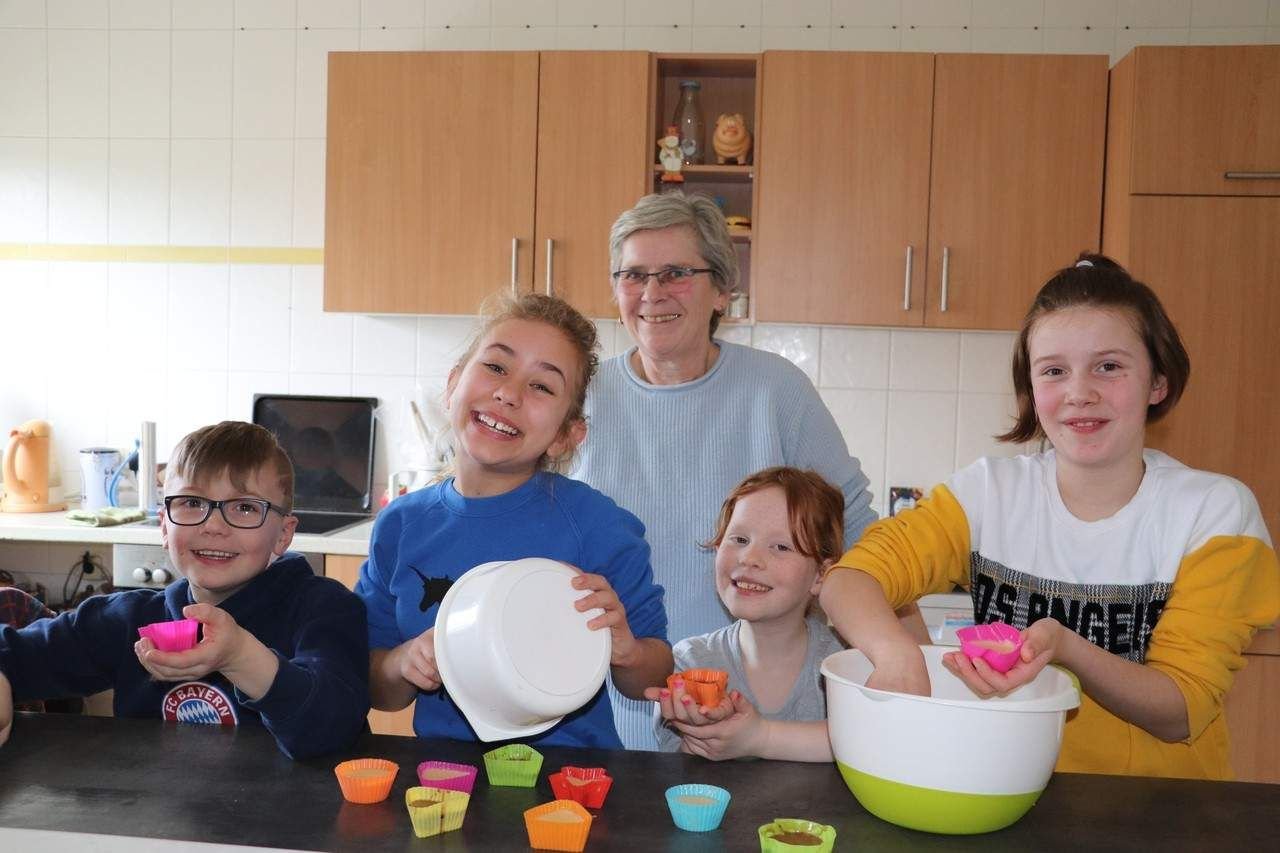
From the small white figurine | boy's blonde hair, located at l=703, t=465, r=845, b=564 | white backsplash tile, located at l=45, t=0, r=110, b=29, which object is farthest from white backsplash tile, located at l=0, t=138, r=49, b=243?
boy's blonde hair, located at l=703, t=465, r=845, b=564

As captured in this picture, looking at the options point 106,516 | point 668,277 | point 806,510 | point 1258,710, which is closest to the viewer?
point 806,510

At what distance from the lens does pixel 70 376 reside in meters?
3.34

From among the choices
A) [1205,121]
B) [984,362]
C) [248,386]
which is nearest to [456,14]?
[248,386]

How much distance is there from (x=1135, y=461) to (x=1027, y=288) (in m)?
1.57

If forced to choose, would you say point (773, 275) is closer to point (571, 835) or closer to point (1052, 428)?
A: point (1052, 428)

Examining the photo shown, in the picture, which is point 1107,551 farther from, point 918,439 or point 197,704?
point 918,439

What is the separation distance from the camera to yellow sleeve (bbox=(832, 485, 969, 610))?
48.0 inches

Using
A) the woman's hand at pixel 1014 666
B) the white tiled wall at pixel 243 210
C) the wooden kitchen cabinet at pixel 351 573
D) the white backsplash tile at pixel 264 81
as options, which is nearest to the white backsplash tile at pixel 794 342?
the white tiled wall at pixel 243 210

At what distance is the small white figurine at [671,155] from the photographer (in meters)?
2.84

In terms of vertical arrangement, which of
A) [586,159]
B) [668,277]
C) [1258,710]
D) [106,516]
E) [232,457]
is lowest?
[1258,710]

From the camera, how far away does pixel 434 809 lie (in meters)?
0.85

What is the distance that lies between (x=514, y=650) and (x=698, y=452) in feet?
2.96

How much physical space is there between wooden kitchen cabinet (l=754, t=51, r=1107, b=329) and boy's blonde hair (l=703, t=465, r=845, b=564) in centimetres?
134

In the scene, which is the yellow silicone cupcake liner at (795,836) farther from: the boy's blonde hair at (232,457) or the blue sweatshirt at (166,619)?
the boy's blonde hair at (232,457)
